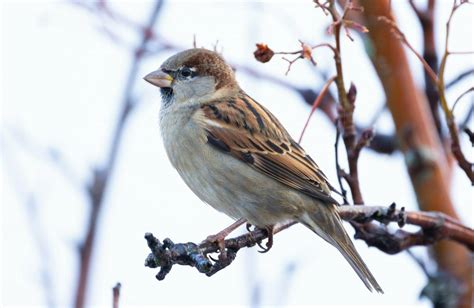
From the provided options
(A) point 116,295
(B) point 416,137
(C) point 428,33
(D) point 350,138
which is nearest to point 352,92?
(D) point 350,138

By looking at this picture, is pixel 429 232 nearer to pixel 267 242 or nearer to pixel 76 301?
pixel 267 242

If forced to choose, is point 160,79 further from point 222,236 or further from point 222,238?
point 222,238

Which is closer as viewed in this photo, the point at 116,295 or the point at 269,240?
the point at 116,295

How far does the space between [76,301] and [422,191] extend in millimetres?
1889

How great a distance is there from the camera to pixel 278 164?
4312 mm

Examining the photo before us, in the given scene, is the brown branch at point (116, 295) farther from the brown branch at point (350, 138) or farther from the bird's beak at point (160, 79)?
the bird's beak at point (160, 79)

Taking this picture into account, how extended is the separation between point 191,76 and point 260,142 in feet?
2.08

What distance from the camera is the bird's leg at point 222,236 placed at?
3.00 metres

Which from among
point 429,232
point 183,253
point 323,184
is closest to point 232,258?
point 183,253

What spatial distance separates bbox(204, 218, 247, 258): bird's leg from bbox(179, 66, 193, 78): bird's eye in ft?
3.44

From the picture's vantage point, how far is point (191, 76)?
188 inches

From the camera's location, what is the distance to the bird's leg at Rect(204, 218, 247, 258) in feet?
9.83

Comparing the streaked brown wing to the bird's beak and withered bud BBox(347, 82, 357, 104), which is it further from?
withered bud BBox(347, 82, 357, 104)

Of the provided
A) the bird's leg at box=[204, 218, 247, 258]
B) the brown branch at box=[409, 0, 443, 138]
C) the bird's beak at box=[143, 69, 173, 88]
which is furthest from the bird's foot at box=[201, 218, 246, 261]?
the brown branch at box=[409, 0, 443, 138]
